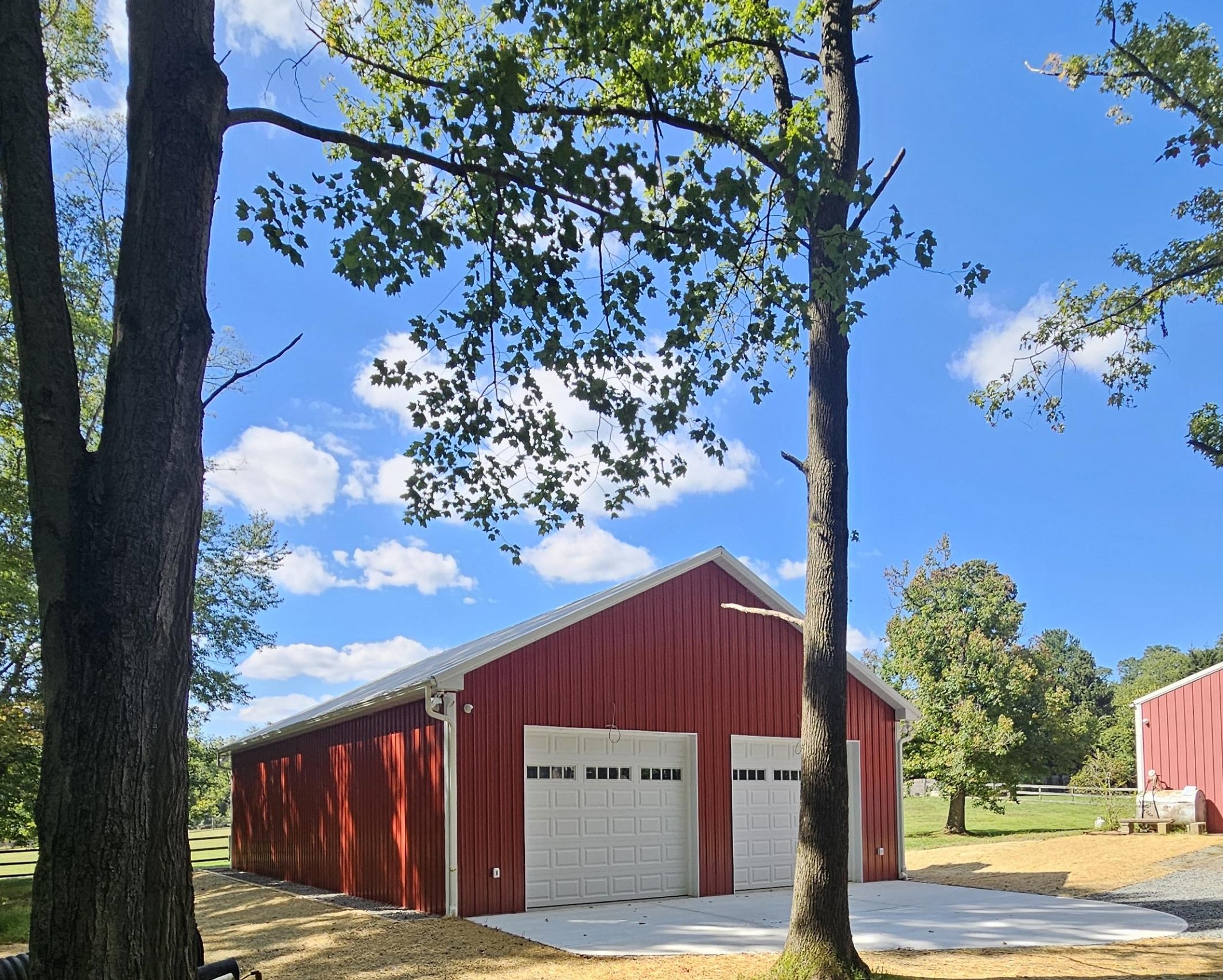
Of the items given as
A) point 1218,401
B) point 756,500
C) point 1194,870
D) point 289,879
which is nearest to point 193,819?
point 289,879

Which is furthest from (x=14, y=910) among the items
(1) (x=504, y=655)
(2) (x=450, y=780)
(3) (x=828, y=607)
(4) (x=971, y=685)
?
(4) (x=971, y=685)

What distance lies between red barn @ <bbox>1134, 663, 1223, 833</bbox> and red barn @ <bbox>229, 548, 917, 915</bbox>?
979 centimetres

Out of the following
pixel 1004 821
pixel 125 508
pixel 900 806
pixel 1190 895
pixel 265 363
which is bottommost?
pixel 1004 821

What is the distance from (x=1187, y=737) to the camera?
20953 mm

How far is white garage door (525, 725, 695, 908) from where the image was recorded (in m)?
11.4

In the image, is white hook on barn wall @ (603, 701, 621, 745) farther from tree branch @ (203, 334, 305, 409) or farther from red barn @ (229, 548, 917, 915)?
tree branch @ (203, 334, 305, 409)

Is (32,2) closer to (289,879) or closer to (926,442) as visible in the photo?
(289,879)

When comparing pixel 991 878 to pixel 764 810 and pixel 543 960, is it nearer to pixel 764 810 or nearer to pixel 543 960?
pixel 764 810

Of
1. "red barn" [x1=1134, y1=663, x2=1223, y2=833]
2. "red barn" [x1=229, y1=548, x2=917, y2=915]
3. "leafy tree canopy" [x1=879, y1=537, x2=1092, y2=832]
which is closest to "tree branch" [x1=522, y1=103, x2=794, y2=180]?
"red barn" [x1=229, y1=548, x2=917, y2=915]

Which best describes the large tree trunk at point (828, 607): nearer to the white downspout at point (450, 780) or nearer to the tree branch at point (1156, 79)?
the white downspout at point (450, 780)

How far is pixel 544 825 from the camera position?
11.4 metres

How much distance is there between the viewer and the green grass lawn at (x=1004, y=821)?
2300 centimetres

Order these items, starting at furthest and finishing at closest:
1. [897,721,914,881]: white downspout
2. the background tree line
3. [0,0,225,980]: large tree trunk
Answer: the background tree line < [897,721,914,881]: white downspout < [0,0,225,980]: large tree trunk

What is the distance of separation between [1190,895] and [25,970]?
43.0ft
